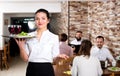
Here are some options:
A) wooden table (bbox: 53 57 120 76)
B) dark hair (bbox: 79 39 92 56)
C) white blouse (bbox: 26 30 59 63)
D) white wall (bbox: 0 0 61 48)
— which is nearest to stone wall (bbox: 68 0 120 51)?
white wall (bbox: 0 0 61 48)

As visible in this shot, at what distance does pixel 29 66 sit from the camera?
2150mm

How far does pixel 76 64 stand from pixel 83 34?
13.8 feet

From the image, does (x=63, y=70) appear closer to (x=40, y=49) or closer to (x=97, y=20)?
(x=40, y=49)

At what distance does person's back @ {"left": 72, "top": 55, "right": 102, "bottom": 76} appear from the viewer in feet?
11.9

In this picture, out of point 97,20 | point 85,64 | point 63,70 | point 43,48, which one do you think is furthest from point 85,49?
point 97,20

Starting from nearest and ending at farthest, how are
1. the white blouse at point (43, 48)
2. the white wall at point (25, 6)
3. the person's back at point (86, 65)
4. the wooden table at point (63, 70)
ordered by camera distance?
the white blouse at point (43, 48) → the person's back at point (86, 65) → the wooden table at point (63, 70) → the white wall at point (25, 6)

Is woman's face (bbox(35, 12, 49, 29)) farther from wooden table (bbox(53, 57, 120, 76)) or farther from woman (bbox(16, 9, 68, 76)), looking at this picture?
wooden table (bbox(53, 57, 120, 76))

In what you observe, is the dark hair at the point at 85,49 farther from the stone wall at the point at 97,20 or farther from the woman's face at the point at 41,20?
the stone wall at the point at 97,20

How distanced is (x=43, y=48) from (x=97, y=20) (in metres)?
5.00

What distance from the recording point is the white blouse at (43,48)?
2068 mm

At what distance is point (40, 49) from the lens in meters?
2.07

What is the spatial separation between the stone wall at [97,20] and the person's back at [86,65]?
6.66 feet

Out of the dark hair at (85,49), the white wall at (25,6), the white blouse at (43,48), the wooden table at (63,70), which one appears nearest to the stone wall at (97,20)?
the white wall at (25,6)

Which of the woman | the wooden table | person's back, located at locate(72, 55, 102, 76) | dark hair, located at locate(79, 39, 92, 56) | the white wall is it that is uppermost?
the white wall
